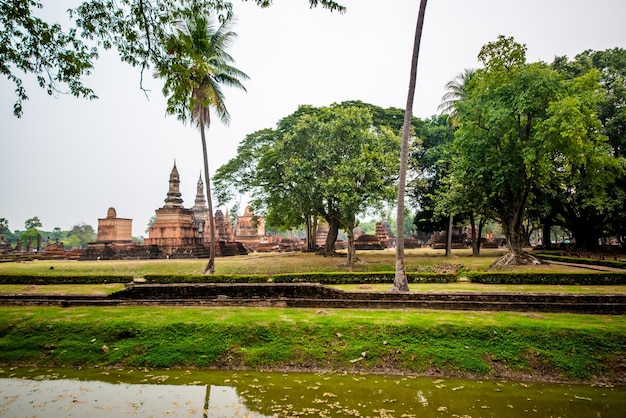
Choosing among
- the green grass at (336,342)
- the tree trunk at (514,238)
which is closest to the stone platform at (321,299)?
the green grass at (336,342)

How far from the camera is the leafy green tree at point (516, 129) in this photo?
1742cm

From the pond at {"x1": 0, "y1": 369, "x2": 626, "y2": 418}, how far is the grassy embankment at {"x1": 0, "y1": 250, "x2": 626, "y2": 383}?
0.43 metres

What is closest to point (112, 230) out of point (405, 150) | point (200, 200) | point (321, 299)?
point (200, 200)

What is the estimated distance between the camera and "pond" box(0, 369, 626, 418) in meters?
6.55

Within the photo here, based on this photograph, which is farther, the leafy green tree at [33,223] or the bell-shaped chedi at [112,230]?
the leafy green tree at [33,223]

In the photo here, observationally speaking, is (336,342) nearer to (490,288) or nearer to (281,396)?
(281,396)

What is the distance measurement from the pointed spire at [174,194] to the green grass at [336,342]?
26.2 m

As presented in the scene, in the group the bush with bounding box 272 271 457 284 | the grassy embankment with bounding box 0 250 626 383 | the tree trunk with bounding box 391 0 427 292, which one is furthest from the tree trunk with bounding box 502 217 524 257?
the grassy embankment with bounding box 0 250 626 383

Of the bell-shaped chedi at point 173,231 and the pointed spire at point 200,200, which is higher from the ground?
the pointed spire at point 200,200

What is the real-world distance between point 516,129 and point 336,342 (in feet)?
49.5

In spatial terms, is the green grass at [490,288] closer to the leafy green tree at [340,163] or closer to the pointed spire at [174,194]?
the leafy green tree at [340,163]

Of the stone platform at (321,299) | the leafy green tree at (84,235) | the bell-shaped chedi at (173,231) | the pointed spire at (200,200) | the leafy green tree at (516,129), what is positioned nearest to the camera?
the stone platform at (321,299)

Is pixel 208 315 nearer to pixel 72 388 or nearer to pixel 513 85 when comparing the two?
pixel 72 388

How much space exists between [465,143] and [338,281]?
33.5 feet
